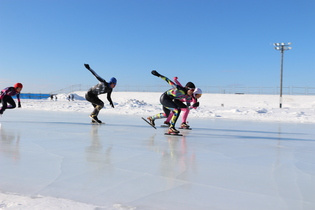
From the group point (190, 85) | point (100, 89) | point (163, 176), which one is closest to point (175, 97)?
point (190, 85)

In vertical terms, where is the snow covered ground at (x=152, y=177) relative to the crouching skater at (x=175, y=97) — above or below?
below

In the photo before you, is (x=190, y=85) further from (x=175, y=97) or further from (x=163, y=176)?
(x=163, y=176)

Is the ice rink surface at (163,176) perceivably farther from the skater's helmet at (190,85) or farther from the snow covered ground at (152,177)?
the skater's helmet at (190,85)

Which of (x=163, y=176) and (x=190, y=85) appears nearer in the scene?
(x=163, y=176)

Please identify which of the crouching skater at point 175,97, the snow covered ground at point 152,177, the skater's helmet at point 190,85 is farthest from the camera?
the skater's helmet at point 190,85

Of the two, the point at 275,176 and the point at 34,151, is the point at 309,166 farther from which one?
the point at 34,151

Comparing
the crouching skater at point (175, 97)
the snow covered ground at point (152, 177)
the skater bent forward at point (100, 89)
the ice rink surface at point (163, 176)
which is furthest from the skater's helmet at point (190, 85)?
the skater bent forward at point (100, 89)

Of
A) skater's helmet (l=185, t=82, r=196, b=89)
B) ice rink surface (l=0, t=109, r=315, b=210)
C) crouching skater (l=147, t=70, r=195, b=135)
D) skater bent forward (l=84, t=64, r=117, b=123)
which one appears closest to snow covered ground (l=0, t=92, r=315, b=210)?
ice rink surface (l=0, t=109, r=315, b=210)

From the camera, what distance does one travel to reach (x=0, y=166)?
270 cm

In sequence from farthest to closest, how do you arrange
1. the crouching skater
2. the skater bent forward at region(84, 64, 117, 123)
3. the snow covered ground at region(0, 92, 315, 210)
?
1. the skater bent forward at region(84, 64, 117, 123)
2. the crouching skater
3. the snow covered ground at region(0, 92, 315, 210)

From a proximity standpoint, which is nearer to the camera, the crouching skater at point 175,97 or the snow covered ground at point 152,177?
the snow covered ground at point 152,177

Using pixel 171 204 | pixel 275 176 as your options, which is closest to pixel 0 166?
pixel 171 204

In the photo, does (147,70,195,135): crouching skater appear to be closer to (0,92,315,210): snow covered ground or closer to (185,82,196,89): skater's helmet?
(185,82,196,89): skater's helmet

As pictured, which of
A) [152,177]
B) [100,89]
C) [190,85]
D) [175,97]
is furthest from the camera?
[100,89]
